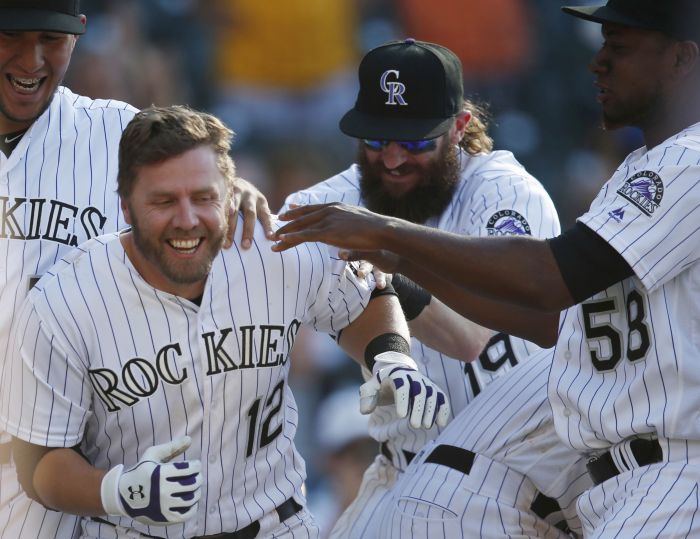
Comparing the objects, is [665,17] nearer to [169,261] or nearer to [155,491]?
[169,261]

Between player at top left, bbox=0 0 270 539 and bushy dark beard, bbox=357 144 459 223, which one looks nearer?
player at top left, bbox=0 0 270 539

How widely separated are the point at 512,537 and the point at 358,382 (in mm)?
3326

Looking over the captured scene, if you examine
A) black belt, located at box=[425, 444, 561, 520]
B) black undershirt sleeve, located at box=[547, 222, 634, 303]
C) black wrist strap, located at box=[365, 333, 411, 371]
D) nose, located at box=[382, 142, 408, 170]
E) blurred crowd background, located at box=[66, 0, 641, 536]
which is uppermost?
blurred crowd background, located at box=[66, 0, 641, 536]

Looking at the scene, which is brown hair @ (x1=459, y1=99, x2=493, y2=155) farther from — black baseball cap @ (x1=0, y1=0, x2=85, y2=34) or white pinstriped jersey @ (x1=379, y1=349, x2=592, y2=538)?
black baseball cap @ (x1=0, y1=0, x2=85, y2=34)

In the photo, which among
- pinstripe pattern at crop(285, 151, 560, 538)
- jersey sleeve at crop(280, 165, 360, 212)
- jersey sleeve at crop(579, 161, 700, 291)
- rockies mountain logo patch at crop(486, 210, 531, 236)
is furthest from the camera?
jersey sleeve at crop(280, 165, 360, 212)

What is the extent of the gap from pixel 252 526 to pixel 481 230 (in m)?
1.32

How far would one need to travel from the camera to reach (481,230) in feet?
13.9

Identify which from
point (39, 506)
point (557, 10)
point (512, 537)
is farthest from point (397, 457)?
point (557, 10)

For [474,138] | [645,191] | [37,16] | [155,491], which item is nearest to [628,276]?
[645,191]

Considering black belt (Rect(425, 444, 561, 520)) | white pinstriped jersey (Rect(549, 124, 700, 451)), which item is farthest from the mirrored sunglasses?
white pinstriped jersey (Rect(549, 124, 700, 451))

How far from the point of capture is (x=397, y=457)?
4.45 metres

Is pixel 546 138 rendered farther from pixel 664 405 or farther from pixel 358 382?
pixel 664 405

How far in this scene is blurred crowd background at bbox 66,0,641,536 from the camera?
312 inches

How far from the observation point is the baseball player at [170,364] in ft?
10.8
